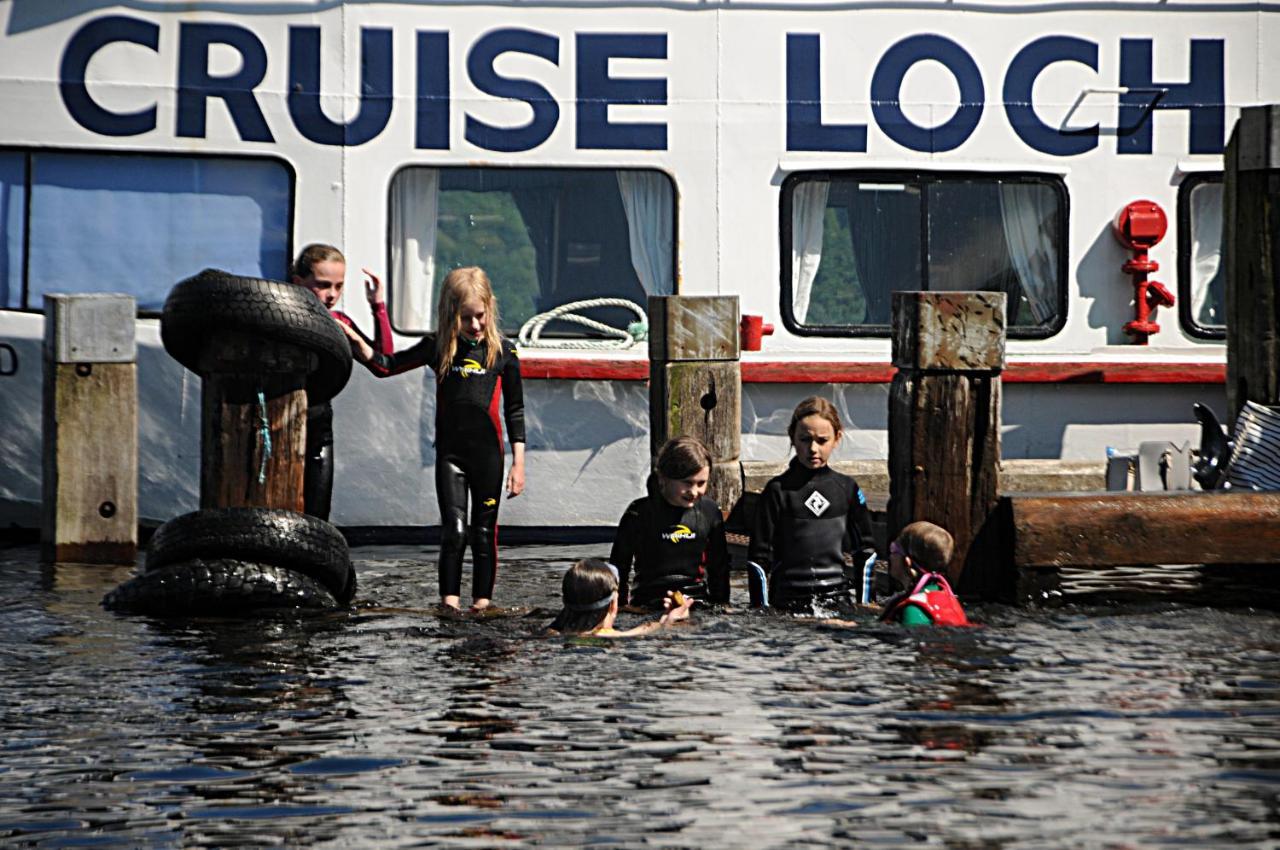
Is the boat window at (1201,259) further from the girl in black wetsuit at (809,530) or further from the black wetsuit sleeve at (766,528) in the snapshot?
the black wetsuit sleeve at (766,528)

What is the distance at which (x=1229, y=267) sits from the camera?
368 inches

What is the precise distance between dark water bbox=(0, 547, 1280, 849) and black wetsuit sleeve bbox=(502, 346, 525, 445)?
3.35 ft

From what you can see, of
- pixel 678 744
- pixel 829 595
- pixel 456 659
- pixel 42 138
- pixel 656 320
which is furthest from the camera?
pixel 42 138

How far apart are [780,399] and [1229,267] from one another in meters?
3.35

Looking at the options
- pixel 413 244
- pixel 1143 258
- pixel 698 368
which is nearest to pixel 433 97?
pixel 413 244

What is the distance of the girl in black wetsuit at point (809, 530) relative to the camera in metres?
8.92

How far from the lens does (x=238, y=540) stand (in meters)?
8.70

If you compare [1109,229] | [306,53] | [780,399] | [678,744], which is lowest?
[678,744]

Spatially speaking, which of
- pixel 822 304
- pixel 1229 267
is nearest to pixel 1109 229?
pixel 822 304

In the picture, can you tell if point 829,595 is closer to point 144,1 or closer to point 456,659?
point 456,659

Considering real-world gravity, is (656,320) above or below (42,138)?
below

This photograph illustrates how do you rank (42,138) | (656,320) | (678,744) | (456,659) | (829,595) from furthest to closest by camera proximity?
(42,138), (656,320), (829,595), (456,659), (678,744)

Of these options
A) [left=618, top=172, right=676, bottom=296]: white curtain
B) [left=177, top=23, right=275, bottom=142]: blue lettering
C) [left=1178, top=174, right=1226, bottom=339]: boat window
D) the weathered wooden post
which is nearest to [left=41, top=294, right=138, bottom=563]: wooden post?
[left=177, top=23, right=275, bottom=142]: blue lettering

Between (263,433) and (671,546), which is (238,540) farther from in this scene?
(671,546)
